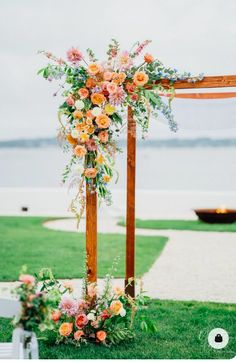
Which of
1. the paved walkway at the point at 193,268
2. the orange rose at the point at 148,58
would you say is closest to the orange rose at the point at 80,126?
the orange rose at the point at 148,58

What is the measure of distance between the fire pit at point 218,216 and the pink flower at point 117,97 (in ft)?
23.7

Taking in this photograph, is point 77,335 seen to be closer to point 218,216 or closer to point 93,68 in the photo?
point 93,68

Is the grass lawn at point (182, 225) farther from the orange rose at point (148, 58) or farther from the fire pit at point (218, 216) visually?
the orange rose at point (148, 58)

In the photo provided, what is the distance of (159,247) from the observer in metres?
9.15

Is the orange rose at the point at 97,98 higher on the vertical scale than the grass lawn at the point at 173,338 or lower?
higher

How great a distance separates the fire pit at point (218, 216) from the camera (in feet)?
37.1

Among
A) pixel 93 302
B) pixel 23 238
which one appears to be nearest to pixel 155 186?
pixel 23 238

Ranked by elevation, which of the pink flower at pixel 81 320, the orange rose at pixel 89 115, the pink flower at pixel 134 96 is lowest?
the pink flower at pixel 81 320

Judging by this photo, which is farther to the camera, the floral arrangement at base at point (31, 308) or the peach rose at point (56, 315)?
the peach rose at point (56, 315)

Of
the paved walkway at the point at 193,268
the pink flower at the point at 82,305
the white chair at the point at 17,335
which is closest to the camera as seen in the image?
the white chair at the point at 17,335

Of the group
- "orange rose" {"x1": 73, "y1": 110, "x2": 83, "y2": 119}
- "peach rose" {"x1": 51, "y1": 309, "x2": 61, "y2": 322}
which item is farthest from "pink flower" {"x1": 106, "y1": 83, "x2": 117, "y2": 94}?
"peach rose" {"x1": 51, "y1": 309, "x2": 61, "y2": 322}

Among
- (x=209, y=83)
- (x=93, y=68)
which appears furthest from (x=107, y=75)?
(x=209, y=83)

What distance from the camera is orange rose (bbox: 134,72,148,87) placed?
430 cm

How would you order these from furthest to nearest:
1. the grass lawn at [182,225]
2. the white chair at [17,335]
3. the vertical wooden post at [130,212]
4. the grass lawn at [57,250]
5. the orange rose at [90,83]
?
the grass lawn at [182,225] → the grass lawn at [57,250] → the vertical wooden post at [130,212] → the orange rose at [90,83] → the white chair at [17,335]
